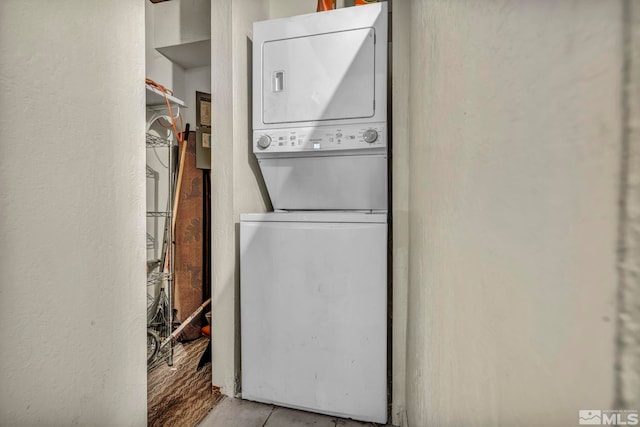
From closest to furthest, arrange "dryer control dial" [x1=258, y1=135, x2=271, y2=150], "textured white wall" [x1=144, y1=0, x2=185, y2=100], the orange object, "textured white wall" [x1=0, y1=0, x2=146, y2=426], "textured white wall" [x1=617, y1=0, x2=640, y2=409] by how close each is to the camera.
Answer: "textured white wall" [x1=617, y1=0, x2=640, y2=409], "textured white wall" [x1=0, y1=0, x2=146, y2=426], "dryer control dial" [x1=258, y1=135, x2=271, y2=150], the orange object, "textured white wall" [x1=144, y1=0, x2=185, y2=100]

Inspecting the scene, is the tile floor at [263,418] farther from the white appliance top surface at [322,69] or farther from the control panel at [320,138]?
the white appliance top surface at [322,69]

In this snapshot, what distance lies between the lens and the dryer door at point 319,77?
146cm

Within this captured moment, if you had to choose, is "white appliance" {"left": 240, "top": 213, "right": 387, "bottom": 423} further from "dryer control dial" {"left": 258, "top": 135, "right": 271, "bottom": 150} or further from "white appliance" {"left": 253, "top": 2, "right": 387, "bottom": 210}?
"dryer control dial" {"left": 258, "top": 135, "right": 271, "bottom": 150}

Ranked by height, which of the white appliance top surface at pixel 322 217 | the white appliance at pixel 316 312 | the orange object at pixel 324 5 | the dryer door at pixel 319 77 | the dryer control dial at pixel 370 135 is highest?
the orange object at pixel 324 5

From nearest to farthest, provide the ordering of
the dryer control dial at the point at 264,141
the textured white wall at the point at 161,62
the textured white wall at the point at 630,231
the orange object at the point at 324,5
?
1. the textured white wall at the point at 630,231
2. the dryer control dial at the point at 264,141
3. the orange object at the point at 324,5
4. the textured white wall at the point at 161,62

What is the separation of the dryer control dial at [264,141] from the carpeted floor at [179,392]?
138 centimetres

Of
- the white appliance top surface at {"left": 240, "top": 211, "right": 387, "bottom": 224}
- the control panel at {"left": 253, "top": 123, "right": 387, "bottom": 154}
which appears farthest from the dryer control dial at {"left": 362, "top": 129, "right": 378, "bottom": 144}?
the white appliance top surface at {"left": 240, "top": 211, "right": 387, "bottom": 224}

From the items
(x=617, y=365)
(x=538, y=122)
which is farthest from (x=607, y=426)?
(x=538, y=122)

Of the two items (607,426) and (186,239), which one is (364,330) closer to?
(607,426)

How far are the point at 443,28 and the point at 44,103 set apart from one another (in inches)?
29.8

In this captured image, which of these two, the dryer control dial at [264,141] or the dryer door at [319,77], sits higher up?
the dryer door at [319,77]

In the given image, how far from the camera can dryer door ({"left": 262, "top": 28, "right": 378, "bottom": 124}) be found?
146 cm

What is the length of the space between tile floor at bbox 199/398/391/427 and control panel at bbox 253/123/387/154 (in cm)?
132

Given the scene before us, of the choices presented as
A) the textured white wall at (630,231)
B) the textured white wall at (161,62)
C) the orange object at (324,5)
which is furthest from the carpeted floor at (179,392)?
the orange object at (324,5)
